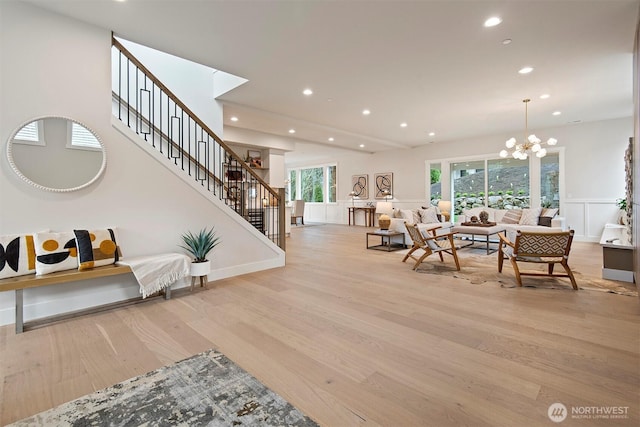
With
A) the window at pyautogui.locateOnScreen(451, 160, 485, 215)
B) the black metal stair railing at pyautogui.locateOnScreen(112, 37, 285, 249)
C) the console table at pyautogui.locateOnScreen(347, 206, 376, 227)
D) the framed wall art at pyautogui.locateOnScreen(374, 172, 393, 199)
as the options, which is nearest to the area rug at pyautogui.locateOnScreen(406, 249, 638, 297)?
the black metal stair railing at pyautogui.locateOnScreen(112, 37, 285, 249)

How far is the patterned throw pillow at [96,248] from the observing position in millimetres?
2956

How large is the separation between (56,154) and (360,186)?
1023 cm

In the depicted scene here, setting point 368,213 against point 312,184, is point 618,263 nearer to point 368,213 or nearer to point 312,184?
point 368,213

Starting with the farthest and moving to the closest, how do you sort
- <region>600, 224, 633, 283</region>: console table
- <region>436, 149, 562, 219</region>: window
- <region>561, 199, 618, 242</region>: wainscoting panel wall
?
<region>436, 149, 562, 219</region>: window
<region>561, 199, 618, 242</region>: wainscoting panel wall
<region>600, 224, 633, 283</region>: console table

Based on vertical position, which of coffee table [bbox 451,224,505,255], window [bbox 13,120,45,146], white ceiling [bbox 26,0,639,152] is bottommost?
coffee table [bbox 451,224,505,255]

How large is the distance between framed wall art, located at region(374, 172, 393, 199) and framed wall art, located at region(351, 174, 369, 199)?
0.44 metres

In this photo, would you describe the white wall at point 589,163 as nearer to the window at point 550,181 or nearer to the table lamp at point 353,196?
the window at point 550,181

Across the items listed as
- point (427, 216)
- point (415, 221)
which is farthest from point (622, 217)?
point (415, 221)

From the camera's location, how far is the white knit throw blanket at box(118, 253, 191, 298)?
10.3 feet

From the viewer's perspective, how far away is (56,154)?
3.03 meters

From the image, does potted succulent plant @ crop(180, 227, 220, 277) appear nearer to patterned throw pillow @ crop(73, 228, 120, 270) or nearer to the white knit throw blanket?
the white knit throw blanket

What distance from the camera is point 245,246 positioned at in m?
4.57

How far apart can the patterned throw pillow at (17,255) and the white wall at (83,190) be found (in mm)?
137

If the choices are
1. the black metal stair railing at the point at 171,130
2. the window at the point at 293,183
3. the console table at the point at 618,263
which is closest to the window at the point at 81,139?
the black metal stair railing at the point at 171,130
